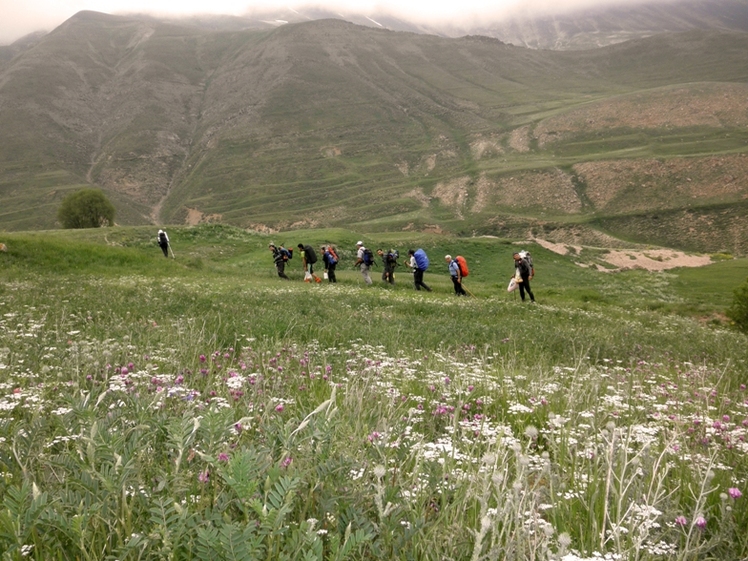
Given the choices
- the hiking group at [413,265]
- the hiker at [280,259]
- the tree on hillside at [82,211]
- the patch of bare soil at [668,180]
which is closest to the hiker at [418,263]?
the hiking group at [413,265]

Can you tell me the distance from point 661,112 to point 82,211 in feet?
467

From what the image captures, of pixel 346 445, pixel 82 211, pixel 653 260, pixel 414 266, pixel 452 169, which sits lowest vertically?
pixel 653 260

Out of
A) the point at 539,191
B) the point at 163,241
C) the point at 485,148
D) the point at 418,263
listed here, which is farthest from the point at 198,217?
the point at 418,263

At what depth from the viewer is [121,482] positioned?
1606mm

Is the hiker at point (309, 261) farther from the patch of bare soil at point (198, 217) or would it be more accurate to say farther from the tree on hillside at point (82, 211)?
the patch of bare soil at point (198, 217)

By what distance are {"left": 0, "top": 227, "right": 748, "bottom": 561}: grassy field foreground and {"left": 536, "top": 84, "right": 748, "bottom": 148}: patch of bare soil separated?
136789mm

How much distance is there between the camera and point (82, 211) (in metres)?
78.5

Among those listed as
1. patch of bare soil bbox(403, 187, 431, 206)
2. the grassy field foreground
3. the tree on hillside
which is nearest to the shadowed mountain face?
patch of bare soil bbox(403, 187, 431, 206)

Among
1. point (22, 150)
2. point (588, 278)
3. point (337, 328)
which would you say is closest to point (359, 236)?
point (588, 278)

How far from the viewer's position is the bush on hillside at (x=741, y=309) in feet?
67.2

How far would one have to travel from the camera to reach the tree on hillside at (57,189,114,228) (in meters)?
78.2

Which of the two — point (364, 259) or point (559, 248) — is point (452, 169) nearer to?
point (559, 248)

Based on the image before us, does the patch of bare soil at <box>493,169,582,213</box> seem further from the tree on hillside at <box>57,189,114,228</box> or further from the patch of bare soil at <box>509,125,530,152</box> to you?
the tree on hillside at <box>57,189,114,228</box>

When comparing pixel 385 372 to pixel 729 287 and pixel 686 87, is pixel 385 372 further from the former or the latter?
pixel 686 87
